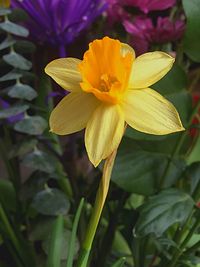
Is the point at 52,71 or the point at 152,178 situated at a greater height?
the point at 52,71

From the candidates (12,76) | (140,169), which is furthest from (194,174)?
(12,76)

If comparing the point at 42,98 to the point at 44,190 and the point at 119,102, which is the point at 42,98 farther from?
the point at 119,102

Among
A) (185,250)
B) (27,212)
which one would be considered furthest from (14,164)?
(185,250)

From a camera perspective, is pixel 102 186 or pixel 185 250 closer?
pixel 102 186

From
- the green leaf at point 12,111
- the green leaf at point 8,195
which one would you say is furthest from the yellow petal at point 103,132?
the green leaf at point 8,195

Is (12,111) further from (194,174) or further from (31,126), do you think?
(194,174)

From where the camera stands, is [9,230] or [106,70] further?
[9,230]

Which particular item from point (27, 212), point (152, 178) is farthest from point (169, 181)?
point (27, 212)
